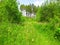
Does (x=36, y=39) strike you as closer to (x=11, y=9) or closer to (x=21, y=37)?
(x=21, y=37)

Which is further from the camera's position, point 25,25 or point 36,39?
point 25,25

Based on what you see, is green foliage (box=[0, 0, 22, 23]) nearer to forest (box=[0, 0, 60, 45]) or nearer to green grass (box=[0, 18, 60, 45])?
forest (box=[0, 0, 60, 45])

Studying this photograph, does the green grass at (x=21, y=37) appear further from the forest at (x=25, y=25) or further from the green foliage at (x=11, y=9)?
the green foliage at (x=11, y=9)

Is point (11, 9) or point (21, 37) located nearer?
point (21, 37)

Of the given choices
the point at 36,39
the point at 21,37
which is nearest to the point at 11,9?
the point at 21,37

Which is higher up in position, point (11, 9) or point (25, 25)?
point (11, 9)

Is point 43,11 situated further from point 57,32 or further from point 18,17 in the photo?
point 57,32

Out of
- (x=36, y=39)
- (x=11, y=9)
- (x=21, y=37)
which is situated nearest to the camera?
(x=21, y=37)

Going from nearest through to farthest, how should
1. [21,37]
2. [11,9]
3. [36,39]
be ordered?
[21,37] → [36,39] → [11,9]

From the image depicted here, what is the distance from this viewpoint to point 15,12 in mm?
27281

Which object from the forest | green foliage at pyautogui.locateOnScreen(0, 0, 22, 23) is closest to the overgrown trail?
the forest

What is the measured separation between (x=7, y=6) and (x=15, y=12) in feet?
4.50

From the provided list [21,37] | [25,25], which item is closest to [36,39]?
[21,37]

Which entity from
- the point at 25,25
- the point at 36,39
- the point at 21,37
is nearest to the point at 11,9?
the point at 25,25
